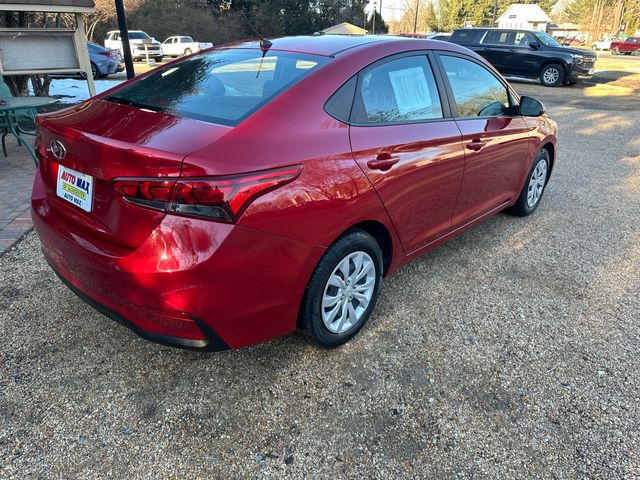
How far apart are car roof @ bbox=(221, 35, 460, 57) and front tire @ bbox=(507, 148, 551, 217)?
6.20 feet

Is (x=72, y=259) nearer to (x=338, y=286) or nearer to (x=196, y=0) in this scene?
(x=338, y=286)

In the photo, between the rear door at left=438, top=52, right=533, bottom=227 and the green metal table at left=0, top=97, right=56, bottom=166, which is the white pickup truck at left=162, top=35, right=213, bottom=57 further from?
the rear door at left=438, top=52, right=533, bottom=227

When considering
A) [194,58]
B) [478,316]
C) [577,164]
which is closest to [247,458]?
[478,316]

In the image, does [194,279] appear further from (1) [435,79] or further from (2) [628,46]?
(2) [628,46]

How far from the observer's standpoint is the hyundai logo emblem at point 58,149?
2169 mm

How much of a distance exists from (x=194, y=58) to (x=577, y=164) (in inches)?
229

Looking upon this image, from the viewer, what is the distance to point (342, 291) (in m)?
2.54

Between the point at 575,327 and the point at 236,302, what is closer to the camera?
the point at 236,302

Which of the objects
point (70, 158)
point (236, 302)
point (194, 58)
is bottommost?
point (236, 302)

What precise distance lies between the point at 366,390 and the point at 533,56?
16053mm

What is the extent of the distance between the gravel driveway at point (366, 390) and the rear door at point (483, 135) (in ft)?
1.93

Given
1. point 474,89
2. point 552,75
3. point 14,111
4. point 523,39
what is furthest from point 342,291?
point 523,39

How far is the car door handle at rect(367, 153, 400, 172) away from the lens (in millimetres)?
2447

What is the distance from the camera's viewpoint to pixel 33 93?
351 inches
